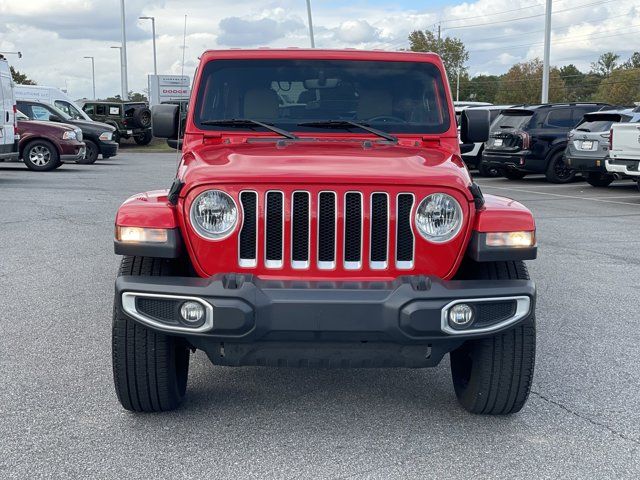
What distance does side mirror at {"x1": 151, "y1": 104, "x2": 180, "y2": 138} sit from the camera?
237 inches

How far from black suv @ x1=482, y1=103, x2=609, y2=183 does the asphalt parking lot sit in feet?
41.7

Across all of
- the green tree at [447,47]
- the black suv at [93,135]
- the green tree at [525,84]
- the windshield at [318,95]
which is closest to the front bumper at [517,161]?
the black suv at [93,135]

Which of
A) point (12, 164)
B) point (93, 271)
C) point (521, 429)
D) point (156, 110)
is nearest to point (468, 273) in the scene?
point (521, 429)

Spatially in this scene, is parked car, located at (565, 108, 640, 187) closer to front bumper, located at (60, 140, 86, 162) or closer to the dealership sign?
front bumper, located at (60, 140, 86, 162)

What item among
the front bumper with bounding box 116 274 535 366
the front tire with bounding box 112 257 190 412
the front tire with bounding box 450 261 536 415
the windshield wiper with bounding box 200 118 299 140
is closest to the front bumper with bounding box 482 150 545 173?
the windshield wiper with bounding box 200 118 299 140

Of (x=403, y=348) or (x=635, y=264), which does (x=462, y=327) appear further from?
(x=635, y=264)

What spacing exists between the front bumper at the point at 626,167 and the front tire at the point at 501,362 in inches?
490

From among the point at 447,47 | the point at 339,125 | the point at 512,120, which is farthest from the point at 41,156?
the point at 447,47

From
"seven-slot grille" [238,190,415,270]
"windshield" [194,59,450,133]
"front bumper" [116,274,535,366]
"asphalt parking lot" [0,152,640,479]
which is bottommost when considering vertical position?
"asphalt parking lot" [0,152,640,479]

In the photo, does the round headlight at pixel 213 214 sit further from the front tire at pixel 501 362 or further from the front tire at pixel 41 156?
the front tire at pixel 41 156

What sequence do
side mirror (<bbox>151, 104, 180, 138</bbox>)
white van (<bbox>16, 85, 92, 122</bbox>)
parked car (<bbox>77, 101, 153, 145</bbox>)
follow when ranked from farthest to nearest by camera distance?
1. parked car (<bbox>77, 101, 153, 145</bbox>)
2. white van (<bbox>16, 85, 92, 122</bbox>)
3. side mirror (<bbox>151, 104, 180, 138</bbox>)

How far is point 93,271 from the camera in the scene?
28.2 feet

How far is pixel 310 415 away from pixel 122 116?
37.5 metres

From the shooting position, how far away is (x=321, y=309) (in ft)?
12.7
